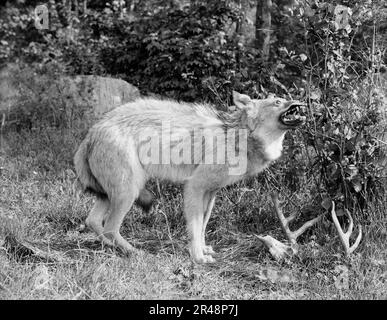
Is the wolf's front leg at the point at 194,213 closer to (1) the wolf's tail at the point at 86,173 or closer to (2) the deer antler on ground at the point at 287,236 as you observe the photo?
(2) the deer antler on ground at the point at 287,236

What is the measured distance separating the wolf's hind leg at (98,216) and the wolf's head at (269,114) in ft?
5.76

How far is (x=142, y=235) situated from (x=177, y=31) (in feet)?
13.7

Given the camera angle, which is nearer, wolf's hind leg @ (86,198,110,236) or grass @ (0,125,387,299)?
grass @ (0,125,387,299)

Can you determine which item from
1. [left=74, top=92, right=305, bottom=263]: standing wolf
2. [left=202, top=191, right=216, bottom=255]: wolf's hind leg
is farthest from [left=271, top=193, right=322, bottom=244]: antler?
[left=202, top=191, right=216, bottom=255]: wolf's hind leg

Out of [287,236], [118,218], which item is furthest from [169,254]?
[287,236]

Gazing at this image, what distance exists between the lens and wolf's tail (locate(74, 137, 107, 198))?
20.6 ft

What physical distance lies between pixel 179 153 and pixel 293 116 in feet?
4.09

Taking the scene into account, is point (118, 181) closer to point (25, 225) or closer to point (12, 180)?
point (25, 225)

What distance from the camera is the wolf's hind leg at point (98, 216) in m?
6.30

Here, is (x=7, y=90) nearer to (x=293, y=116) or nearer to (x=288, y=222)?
(x=293, y=116)

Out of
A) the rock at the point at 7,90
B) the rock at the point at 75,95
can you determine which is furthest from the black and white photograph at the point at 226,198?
the rock at the point at 7,90

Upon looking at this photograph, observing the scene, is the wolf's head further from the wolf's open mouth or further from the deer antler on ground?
the deer antler on ground

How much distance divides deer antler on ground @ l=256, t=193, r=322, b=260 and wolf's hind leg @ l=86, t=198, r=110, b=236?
174cm
